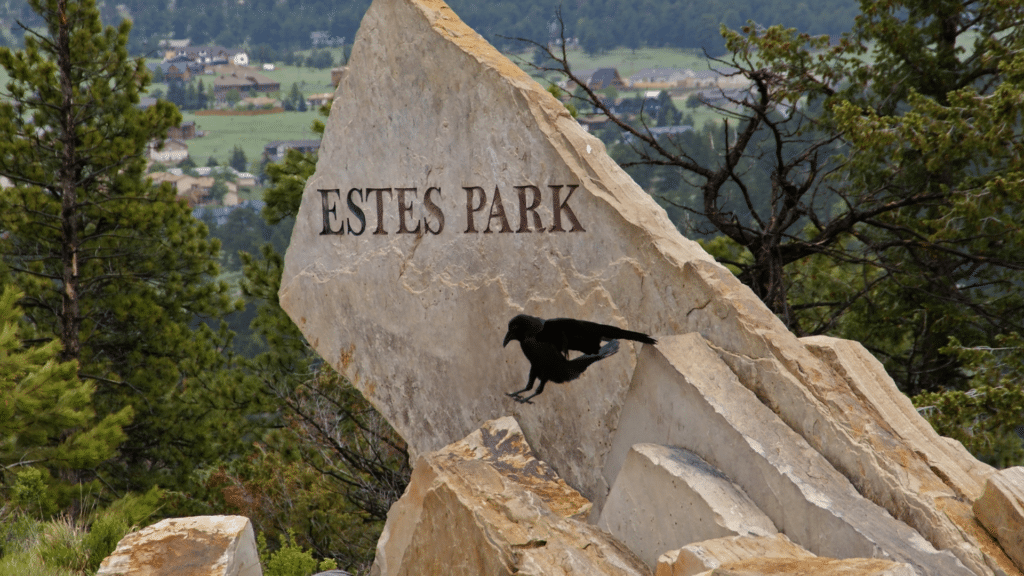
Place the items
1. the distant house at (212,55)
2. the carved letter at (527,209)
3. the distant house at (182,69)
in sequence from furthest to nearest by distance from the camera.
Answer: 1. the distant house at (212,55)
2. the distant house at (182,69)
3. the carved letter at (527,209)

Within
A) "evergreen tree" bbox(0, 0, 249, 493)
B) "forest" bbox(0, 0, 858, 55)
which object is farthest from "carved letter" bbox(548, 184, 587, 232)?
"evergreen tree" bbox(0, 0, 249, 493)

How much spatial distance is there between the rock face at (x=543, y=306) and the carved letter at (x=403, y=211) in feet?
0.03

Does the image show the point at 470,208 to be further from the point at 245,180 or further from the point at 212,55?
the point at 212,55

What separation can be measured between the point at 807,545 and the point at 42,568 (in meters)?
4.28

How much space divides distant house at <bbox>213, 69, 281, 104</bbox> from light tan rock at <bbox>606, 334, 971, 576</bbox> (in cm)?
5245

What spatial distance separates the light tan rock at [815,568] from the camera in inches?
117

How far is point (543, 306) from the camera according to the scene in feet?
16.0

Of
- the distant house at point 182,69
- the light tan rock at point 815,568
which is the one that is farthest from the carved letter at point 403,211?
the distant house at point 182,69

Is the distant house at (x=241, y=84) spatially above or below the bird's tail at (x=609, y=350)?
above

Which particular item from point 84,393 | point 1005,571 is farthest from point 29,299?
point 1005,571

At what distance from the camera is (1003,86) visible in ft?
22.2

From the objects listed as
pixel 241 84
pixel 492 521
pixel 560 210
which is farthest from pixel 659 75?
pixel 492 521

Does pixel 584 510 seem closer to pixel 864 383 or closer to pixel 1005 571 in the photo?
pixel 864 383

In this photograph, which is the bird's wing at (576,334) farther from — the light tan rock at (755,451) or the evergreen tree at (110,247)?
the evergreen tree at (110,247)
